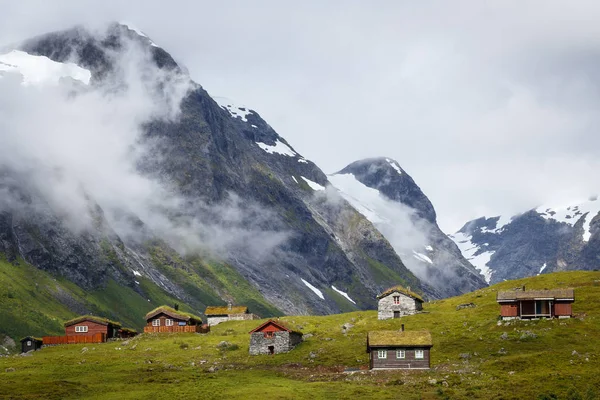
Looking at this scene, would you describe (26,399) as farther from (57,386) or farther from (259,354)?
(259,354)

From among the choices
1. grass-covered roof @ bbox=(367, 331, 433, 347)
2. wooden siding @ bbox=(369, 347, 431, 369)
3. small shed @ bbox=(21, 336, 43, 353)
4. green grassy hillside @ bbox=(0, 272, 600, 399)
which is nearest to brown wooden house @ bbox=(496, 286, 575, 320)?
green grassy hillside @ bbox=(0, 272, 600, 399)

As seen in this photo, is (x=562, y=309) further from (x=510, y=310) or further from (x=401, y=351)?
(x=401, y=351)

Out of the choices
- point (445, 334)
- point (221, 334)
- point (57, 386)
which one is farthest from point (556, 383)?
point (221, 334)

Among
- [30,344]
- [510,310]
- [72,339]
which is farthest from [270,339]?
[30,344]

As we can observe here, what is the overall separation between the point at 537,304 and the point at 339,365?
34.2m

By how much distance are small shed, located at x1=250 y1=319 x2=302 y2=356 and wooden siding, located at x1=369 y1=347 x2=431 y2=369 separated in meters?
19.5

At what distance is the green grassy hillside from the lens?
83.1 m

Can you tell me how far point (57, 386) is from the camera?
8744 cm

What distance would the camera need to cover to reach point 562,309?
116m

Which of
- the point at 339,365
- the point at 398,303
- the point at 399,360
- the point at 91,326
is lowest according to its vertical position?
the point at 339,365

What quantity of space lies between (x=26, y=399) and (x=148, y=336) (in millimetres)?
54996

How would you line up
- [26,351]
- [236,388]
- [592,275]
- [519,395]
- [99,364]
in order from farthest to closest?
[592,275] → [26,351] → [99,364] → [236,388] → [519,395]

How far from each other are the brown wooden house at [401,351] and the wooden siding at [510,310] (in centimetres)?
2396

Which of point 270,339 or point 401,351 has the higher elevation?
point 270,339
